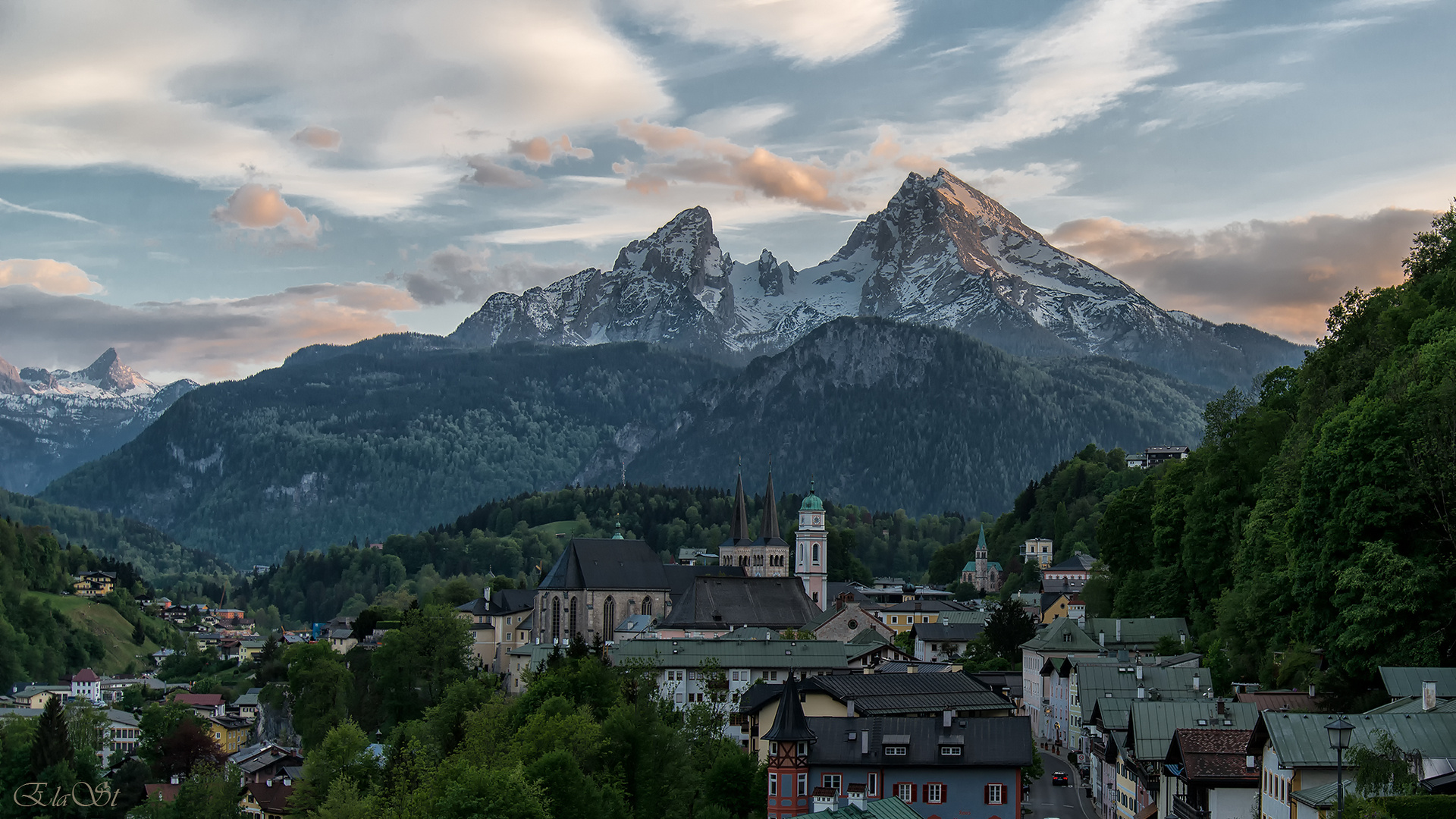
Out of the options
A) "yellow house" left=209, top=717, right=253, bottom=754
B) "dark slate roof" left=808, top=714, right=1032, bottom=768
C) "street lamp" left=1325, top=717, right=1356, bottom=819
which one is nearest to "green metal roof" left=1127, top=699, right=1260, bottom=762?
"dark slate roof" left=808, top=714, right=1032, bottom=768

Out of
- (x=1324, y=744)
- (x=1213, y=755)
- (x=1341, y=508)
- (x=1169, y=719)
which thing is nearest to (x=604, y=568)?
(x=1169, y=719)

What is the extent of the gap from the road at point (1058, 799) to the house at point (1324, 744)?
848 inches

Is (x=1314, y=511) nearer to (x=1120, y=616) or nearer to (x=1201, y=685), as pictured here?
(x=1201, y=685)

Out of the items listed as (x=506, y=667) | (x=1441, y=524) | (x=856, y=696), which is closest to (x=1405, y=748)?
(x=1441, y=524)

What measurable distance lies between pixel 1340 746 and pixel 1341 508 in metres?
24.3

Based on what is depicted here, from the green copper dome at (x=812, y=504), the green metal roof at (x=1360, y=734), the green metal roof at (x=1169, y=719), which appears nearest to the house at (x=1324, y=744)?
the green metal roof at (x=1360, y=734)

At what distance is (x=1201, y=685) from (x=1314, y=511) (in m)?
11.9

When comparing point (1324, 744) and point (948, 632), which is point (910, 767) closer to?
point (1324, 744)

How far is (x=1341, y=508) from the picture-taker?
6412 centimetres

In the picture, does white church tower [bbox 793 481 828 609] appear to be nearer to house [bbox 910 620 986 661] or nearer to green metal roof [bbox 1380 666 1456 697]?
house [bbox 910 620 986 661]

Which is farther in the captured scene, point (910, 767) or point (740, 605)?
point (740, 605)

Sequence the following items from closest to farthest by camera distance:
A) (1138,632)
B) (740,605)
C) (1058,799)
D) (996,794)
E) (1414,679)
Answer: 1. (1414,679)
2. (996,794)
3. (1058,799)
4. (1138,632)
5. (740,605)

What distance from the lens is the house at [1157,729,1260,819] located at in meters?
56.5

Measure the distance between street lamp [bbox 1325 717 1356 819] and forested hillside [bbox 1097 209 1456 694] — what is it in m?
11.4
